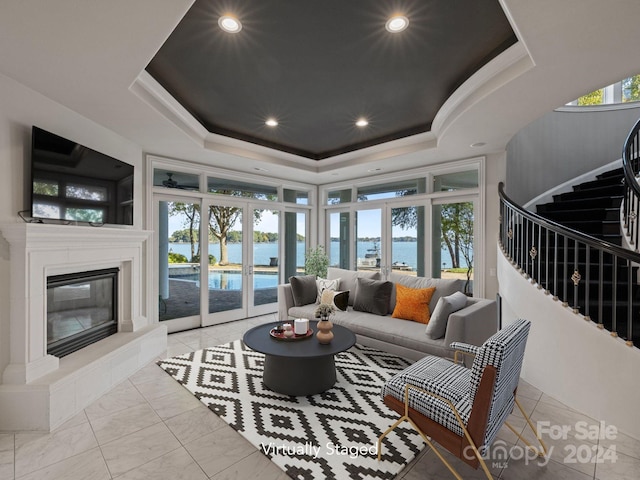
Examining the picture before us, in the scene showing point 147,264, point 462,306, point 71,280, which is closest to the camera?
point 71,280

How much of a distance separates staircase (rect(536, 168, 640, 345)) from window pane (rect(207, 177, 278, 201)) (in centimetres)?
434

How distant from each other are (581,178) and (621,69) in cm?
382

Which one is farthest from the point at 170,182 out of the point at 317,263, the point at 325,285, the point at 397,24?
the point at 397,24

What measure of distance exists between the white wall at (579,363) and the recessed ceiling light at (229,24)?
340 centimetres

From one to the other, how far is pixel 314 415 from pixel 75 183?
118 inches

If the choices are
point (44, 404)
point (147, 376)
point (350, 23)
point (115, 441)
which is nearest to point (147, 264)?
point (147, 376)

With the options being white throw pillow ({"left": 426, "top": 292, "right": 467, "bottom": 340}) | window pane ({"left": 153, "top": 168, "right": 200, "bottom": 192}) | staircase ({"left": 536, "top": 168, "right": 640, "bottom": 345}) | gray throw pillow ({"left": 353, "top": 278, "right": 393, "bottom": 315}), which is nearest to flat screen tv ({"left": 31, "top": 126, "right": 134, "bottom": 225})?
window pane ({"left": 153, "top": 168, "right": 200, "bottom": 192})

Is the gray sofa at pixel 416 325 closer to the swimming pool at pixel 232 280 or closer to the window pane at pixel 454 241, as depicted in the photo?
the window pane at pixel 454 241

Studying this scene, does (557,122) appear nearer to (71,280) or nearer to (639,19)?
(639,19)

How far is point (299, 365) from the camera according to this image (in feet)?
9.20

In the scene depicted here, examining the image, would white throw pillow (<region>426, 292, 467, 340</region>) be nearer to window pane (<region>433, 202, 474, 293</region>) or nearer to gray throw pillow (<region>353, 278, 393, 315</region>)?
gray throw pillow (<region>353, 278, 393, 315</region>)

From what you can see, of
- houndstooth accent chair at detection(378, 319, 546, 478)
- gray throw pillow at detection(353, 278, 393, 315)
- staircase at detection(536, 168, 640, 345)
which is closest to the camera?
houndstooth accent chair at detection(378, 319, 546, 478)

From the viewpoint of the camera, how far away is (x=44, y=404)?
2.37 m

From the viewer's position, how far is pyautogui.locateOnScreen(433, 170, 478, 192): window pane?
473cm
